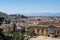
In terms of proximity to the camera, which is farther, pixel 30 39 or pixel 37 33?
pixel 37 33

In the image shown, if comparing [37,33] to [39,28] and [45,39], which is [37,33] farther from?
[45,39]

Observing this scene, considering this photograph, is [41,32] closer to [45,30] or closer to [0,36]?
[45,30]

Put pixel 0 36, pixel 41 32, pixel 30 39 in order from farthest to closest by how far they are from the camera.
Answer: pixel 41 32
pixel 0 36
pixel 30 39

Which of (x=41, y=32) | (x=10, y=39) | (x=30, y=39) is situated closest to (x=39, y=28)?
(x=41, y=32)

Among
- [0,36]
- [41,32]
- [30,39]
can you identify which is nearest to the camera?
[30,39]

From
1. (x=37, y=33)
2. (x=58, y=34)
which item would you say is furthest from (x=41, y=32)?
(x=58, y=34)

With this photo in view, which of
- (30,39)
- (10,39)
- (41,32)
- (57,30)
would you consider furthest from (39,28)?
(30,39)

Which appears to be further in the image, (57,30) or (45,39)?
(57,30)
